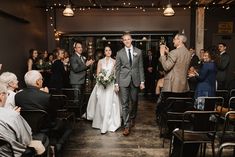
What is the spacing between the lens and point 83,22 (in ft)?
35.8

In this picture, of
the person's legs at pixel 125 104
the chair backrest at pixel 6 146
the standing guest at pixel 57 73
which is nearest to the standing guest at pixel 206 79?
the person's legs at pixel 125 104

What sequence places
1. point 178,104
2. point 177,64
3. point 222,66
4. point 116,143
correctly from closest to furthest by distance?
point 178,104 < point 116,143 < point 177,64 < point 222,66

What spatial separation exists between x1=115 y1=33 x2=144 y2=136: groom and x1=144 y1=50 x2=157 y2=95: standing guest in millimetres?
4946

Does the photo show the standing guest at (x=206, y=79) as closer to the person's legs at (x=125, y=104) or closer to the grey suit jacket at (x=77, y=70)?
the person's legs at (x=125, y=104)

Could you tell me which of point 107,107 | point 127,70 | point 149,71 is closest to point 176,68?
point 127,70

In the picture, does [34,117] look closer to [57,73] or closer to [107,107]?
[107,107]

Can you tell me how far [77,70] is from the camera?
5977 mm

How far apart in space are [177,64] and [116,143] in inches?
63.2

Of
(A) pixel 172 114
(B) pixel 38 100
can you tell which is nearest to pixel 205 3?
(A) pixel 172 114

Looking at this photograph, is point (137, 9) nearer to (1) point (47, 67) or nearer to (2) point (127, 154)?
(1) point (47, 67)

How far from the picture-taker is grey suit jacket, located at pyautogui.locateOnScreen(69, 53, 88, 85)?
597 centimetres

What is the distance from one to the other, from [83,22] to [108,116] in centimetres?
620

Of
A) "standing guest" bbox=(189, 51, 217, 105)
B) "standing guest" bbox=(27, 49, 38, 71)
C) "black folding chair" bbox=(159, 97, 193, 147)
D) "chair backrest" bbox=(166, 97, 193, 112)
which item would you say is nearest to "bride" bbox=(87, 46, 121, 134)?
"black folding chair" bbox=(159, 97, 193, 147)

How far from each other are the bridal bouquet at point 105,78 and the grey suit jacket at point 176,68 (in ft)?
3.64
